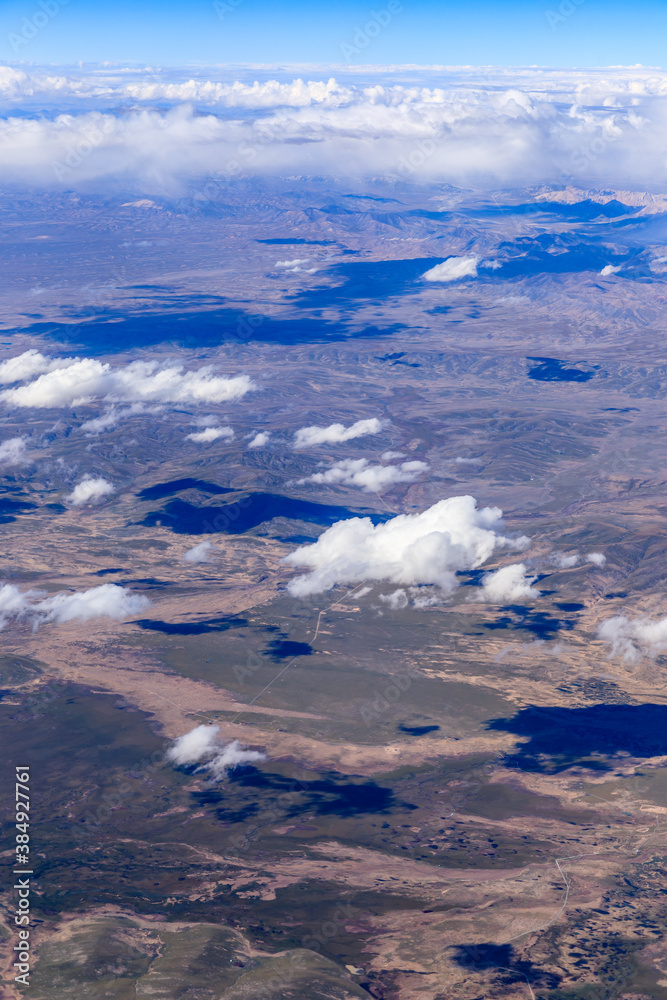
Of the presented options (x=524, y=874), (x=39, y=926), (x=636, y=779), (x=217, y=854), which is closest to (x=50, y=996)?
(x=39, y=926)

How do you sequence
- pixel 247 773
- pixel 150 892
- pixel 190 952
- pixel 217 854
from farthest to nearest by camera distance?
pixel 247 773
pixel 217 854
pixel 150 892
pixel 190 952

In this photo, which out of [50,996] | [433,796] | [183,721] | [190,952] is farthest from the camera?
[183,721]

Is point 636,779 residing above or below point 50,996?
below

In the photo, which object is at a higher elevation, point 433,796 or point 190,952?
point 190,952

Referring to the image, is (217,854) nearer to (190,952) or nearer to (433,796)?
(190,952)

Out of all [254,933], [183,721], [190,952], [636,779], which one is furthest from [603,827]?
[183,721]

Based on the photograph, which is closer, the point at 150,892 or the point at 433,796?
the point at 150,892

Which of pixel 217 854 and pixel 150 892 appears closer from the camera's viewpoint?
pixel 150 892

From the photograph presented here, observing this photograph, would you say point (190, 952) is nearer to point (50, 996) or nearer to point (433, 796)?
point (50, 996)

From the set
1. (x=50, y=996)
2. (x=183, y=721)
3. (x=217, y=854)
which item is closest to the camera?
(x=50, y=996)
